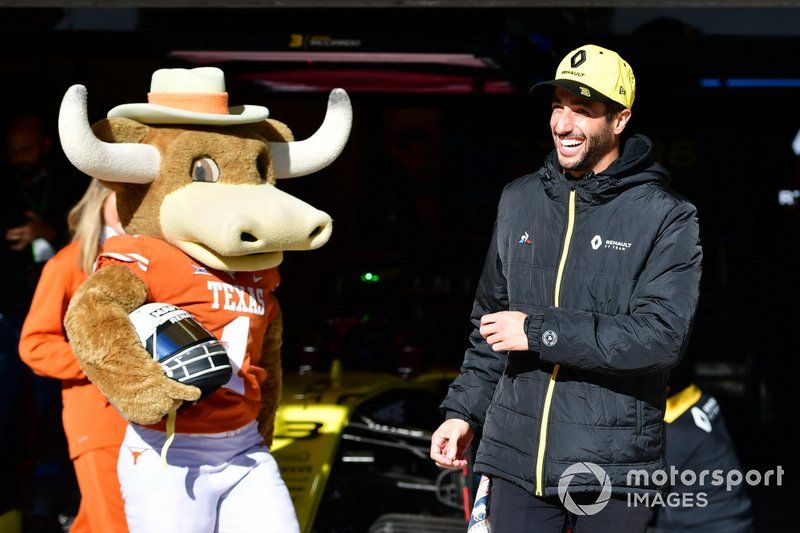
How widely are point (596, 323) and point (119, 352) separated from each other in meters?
1.28

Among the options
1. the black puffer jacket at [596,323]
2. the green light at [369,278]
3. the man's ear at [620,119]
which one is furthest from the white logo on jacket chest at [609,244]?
the green light at [369,278]

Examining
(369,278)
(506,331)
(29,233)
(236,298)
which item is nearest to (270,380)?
(236,298)

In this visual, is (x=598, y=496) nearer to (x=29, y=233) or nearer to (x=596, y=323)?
(x=596, y=323)

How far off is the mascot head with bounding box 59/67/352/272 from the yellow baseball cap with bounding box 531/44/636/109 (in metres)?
0.89

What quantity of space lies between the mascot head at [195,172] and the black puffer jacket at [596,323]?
0.77 m

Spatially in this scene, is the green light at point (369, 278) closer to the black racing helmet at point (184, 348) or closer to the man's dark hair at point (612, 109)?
the black racing helmet at point (184, 348)

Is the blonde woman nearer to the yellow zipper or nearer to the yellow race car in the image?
the yellow race car

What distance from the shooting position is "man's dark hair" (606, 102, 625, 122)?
3.07 m

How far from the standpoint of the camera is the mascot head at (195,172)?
11.0ft

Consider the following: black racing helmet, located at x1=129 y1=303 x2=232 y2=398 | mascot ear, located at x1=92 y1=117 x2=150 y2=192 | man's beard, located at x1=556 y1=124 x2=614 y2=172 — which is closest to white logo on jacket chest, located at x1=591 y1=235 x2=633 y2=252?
man's beard, located at x1=556 y1=124 x2=614 y2=172

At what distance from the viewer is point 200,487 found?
339 cm

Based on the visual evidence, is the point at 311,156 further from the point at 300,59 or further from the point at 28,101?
the point at 28,101

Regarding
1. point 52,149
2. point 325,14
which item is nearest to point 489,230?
point 325,14

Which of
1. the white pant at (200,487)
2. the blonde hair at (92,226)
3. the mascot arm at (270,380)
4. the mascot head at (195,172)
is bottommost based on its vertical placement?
the white pant at (200,487)
